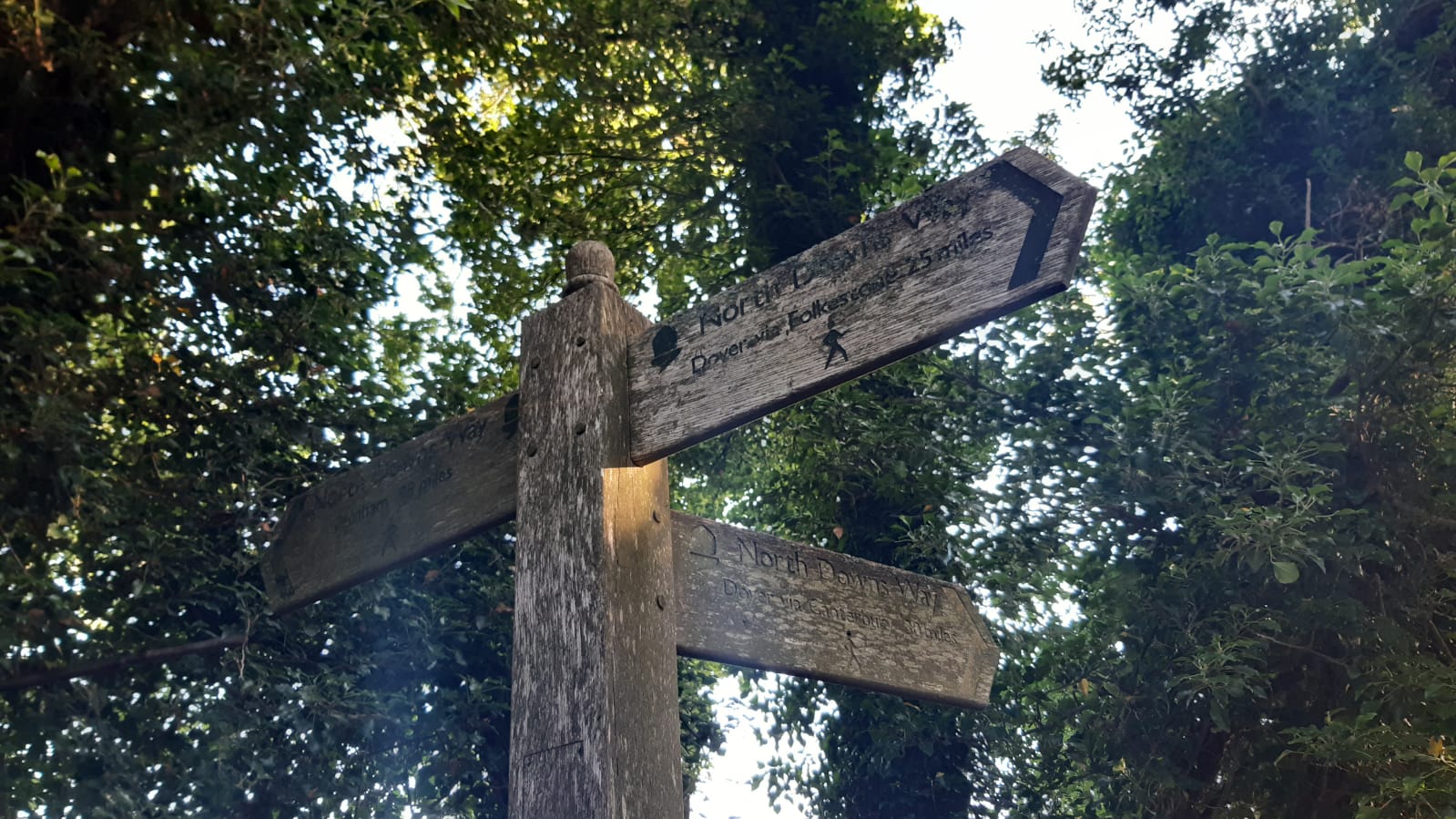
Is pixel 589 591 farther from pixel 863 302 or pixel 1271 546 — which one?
pixel 1271 546

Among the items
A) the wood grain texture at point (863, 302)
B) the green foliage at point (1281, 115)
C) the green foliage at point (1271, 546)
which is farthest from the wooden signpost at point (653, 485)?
the green foliage at point (1281, 115)

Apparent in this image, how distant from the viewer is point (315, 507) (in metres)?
2.89

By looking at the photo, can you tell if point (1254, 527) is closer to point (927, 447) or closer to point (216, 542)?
point (927, 447)

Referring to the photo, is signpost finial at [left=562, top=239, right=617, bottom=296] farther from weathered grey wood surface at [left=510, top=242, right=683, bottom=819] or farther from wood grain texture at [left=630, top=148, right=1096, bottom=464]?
wood grain texture at [left=630, top=148, right=1096, bottom=464]

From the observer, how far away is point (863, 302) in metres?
2.01

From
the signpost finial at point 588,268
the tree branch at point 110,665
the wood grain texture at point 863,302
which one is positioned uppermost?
the signpost finial at point 588,268

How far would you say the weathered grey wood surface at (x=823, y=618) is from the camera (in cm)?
242

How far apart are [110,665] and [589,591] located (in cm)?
302

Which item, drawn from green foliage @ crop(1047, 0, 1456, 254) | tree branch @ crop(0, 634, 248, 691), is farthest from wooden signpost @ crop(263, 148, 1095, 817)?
green foliage @ crop(1047, 0, 1456, 254)

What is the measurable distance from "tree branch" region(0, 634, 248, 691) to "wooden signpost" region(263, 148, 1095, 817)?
1368 mm

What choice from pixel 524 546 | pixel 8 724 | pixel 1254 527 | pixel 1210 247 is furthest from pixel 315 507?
pixel 1210 247

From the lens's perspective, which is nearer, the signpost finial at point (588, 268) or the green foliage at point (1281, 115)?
the signpost finial at point (588, 268)

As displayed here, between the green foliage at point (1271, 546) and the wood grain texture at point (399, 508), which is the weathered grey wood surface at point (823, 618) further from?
the green foliage at point (1271, 546)

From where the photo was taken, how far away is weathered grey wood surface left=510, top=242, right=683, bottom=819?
73.9 inches
